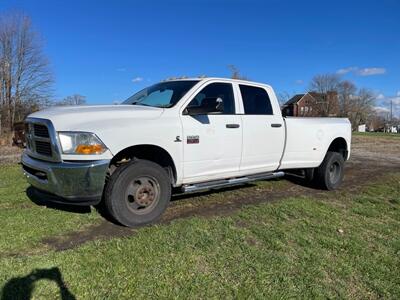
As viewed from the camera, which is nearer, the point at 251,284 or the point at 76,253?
the point at 251,284

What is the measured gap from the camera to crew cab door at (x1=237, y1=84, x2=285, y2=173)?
5.92m

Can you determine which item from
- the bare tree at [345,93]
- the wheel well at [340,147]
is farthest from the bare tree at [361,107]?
the wheel well at [340,147]

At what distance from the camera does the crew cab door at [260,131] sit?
19.4 ft

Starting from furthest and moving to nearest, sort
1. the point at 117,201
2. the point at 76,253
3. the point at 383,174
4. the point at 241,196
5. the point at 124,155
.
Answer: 1. the point at 383,174
2. the point at 241,196
3. the point at 124,155
4. the point at 117,201
5. the point at 76,253

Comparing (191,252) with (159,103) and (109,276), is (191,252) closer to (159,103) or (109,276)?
(109,276)

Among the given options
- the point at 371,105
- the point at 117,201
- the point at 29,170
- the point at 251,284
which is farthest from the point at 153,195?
the point at 371,105

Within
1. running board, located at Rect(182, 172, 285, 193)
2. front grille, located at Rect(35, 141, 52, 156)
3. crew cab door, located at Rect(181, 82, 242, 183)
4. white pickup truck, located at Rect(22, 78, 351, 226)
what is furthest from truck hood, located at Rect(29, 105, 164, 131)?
running board, located at Rect(182, 172, 285, 193)

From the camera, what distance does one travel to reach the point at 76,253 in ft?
12.2

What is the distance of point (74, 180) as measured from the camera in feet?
13.9

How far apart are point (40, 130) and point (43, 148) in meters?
→ 0.24

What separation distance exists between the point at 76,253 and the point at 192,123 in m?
2.31

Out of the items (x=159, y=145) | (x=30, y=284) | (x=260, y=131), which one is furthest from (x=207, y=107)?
(x=30, y=284)

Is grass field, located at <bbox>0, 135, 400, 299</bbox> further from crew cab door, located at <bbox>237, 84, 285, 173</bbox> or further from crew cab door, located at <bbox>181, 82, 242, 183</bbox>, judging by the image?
crew cab door, located at <bbox>237, 84, 285, 173</bbox>

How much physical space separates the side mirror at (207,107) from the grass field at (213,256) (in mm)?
1485
